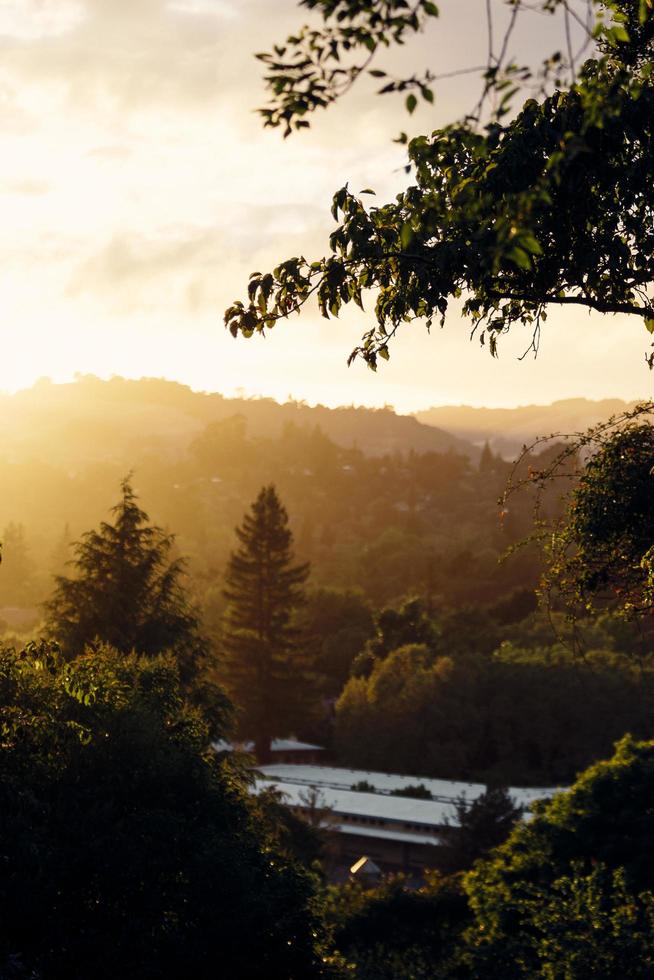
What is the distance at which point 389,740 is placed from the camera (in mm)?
47969

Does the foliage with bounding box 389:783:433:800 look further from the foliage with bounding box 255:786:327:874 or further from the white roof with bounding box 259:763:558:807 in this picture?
the foliage with bounding box 255:786:327:874

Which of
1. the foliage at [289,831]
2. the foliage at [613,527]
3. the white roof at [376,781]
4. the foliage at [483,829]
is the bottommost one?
the white roof at [376,781]

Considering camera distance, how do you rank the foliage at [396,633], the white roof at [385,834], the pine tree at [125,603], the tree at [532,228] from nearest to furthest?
the tree at [532,228]
the pine tree at [125,603]
the white roof at [385,834]
the foliage at [396,633]

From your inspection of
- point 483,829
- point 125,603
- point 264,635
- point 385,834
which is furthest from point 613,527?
point 264,635

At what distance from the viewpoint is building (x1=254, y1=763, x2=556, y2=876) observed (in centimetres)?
3575

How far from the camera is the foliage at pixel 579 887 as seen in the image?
14.0 m

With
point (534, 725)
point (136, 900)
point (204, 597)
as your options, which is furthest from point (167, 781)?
point (204, 597)

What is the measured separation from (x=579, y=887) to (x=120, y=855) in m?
9.87

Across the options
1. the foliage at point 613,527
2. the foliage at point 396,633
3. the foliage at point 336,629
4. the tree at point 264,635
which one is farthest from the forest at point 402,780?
the foliage at point 336,629

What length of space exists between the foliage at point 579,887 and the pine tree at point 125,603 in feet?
24.7

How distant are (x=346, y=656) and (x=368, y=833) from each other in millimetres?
32641

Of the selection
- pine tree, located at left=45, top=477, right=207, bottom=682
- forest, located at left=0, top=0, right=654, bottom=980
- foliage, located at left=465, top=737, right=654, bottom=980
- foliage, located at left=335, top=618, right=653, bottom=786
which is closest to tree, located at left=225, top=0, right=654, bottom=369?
forest, located at left=0, top=0, right=654, bottom=980

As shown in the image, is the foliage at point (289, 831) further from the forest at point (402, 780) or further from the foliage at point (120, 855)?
the foliage at point (120, 855)

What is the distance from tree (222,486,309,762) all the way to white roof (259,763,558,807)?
653 cm
